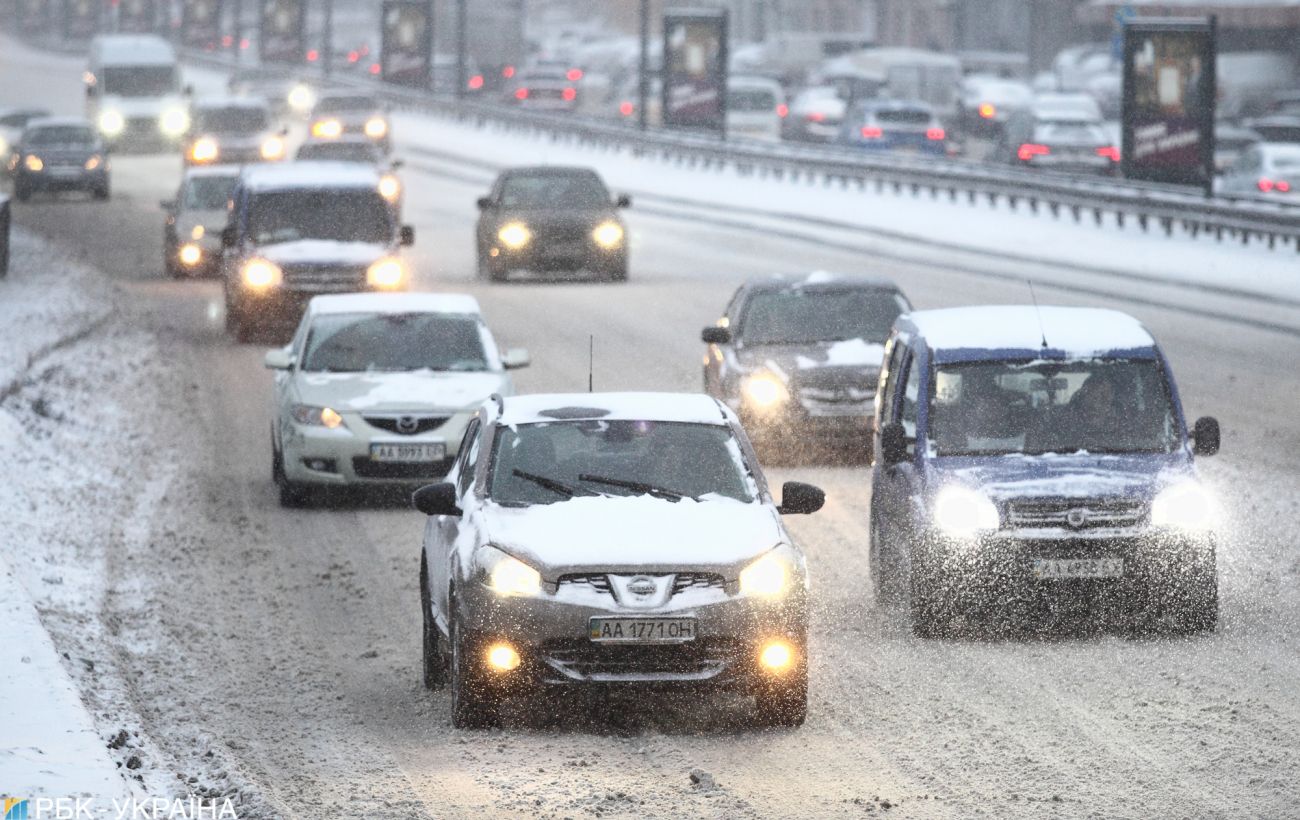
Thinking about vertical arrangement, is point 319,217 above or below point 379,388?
above

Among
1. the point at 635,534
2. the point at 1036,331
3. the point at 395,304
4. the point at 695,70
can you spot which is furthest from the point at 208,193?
the point at 635,534

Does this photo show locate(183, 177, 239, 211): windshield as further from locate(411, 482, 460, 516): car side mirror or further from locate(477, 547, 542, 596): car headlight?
locate(477, 547, 542, 596): car headlight

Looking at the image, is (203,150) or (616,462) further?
(203,150)

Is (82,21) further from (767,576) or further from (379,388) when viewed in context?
(767,576)

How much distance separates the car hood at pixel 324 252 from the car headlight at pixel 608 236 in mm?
6950

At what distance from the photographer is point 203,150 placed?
51094mm

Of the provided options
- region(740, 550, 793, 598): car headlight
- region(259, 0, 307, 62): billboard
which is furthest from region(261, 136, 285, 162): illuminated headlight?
region(740, 550, 793, 598): car headlight

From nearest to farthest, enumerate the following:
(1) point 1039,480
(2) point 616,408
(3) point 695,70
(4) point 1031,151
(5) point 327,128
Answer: (2) point 616,408
(1) point 1039,480
(4) point 1031,151
(3) point 695,70
(5) point 327,128

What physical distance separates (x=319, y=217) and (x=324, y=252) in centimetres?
55

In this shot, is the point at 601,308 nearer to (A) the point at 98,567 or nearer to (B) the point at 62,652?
(A) the point at 98,567

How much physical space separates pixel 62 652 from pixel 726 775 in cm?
373

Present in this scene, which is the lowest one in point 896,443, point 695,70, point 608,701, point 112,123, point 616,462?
point 608,701

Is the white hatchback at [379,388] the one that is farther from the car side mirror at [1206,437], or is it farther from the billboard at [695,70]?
the billboard at [695,70]

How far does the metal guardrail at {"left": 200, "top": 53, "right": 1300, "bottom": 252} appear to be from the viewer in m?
34.8
